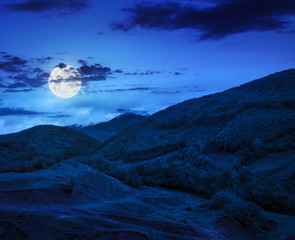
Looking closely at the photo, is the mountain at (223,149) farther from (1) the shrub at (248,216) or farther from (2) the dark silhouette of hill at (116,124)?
(2) the dark silhouette of hill at (116,124)

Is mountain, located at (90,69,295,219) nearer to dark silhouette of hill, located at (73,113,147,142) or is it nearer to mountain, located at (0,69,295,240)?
mountain, located at (0,69,295,240)

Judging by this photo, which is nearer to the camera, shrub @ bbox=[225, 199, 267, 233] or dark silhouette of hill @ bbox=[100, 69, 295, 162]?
shrub @ bbox=[225, 199, 267, 233]

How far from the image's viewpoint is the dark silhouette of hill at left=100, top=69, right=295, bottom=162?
19484 mm

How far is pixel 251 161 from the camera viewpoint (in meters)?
15.8

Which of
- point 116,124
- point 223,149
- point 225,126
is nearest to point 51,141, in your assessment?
point 225,126

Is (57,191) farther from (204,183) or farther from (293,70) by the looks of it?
(293,70)

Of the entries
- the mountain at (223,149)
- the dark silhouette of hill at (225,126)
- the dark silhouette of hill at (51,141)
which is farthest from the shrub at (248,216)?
the dark silhouette of hill at (51,141)

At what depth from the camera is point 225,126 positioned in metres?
24.0

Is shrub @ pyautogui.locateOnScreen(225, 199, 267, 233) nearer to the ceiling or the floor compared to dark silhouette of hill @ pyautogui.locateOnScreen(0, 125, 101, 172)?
nearer to the floor

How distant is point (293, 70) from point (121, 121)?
60.6 meters

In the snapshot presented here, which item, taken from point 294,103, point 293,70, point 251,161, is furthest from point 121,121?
point 251,161

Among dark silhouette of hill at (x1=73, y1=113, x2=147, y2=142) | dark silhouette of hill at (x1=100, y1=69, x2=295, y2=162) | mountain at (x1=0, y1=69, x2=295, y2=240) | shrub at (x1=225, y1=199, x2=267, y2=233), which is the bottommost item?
shrub at (x1=225, y1=199, x2=267, y2=233)

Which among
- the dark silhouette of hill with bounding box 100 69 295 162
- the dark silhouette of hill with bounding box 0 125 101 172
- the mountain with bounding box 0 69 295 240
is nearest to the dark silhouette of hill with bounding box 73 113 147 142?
the dark silhouette of hill with bounding box 0 125 101 172

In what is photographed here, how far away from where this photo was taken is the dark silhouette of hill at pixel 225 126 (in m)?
19.5
